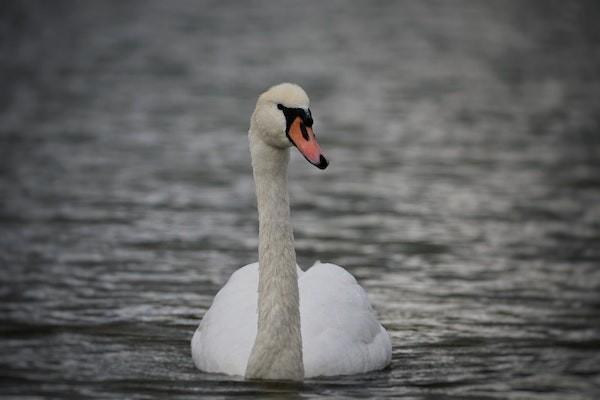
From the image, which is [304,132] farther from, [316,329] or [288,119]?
[316,329]

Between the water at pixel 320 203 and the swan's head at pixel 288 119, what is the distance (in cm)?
149

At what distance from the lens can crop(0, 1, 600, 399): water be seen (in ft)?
34.7

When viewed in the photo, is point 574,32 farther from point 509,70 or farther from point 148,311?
point 148,311

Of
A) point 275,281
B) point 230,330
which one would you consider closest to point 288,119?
point 275,281

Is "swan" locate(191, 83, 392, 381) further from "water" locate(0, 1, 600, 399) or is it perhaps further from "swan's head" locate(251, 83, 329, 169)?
"water" locate(0, 1, 600, 399)

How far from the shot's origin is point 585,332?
37.9 ft

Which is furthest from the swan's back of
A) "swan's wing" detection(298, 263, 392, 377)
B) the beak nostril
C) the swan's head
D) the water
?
the beak nostril

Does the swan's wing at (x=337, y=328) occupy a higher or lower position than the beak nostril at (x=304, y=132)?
lower

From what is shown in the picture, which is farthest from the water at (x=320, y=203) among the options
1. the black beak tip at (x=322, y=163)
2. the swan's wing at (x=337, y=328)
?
the black beak tip at (x=322, y=163)

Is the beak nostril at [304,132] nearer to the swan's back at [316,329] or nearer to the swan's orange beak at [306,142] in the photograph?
the swan's orange beak at [306,142]

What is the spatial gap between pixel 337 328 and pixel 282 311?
57 centimetres

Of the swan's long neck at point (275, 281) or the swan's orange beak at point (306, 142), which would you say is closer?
the swan's orange beak at point (306, 142)

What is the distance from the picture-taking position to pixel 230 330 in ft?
32.7

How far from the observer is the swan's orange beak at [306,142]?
8.91m
